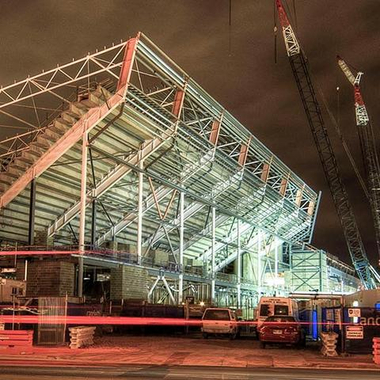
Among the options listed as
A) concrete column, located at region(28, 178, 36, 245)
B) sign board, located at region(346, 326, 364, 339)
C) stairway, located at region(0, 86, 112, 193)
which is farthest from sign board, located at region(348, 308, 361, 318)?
concrete column, located at region(28, 178, 36, 245)

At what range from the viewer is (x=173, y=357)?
70.5 ft

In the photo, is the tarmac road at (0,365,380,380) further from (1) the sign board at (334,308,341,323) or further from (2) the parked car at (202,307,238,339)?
(2) the parked car at (202,307,238,339)

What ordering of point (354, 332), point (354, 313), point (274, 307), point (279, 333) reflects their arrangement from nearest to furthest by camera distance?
point (354, 313) → point (354, 332) → point (279, 333) → point (274, 307)

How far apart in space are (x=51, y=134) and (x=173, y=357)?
2323cm

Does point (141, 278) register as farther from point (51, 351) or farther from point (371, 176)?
point (371, 176)

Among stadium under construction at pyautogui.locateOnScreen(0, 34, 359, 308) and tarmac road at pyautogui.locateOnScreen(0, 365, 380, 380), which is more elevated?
stadium under construction at pyautogui.locateOnScreen(0, 34, 359, 308)

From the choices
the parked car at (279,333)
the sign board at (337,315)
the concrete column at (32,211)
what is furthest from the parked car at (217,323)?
the concrete column at (32,211)

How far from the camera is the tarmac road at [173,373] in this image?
49.9 ft

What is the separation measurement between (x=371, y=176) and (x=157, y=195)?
4330cm

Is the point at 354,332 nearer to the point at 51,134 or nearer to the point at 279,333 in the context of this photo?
the point at 279,333

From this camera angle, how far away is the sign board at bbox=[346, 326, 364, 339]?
72.8ft

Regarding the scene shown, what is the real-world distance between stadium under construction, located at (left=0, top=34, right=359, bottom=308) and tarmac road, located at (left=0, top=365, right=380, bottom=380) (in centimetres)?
1491

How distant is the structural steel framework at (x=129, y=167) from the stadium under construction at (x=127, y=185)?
0.32ft

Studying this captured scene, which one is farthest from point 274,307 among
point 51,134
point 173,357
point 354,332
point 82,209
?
point 51,134
